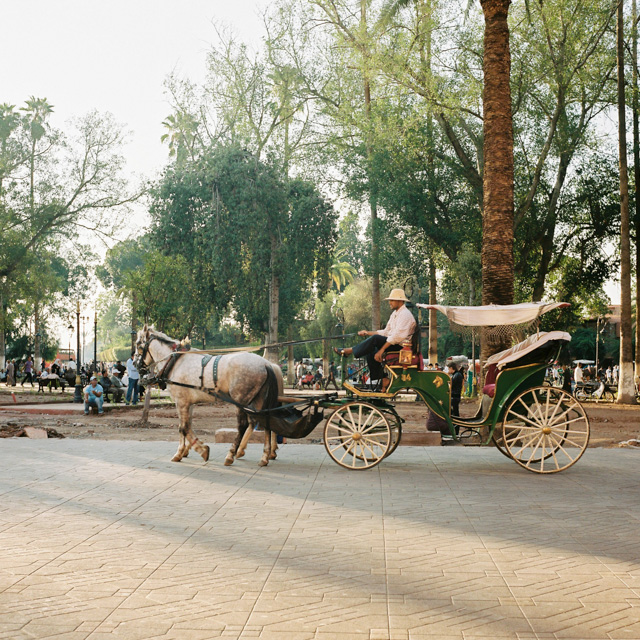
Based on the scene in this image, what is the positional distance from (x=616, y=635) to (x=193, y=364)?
26.6ft

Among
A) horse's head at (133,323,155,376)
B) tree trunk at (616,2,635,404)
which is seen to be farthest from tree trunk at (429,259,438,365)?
horse's head at (133,323,155,376)

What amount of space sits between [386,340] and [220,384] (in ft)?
8.04

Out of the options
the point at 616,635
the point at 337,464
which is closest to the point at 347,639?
the point at 616,635

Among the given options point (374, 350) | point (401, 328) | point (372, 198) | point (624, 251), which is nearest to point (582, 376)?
point (624, 251)

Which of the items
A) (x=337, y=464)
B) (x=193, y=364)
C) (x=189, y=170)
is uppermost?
(x=189, y=170)

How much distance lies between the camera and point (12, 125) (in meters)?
38.0

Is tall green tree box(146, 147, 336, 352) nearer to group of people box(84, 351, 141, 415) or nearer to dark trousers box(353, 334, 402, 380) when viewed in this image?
group of people box(84, 351, 141, 415)

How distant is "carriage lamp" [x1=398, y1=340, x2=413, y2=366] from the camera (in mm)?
10570

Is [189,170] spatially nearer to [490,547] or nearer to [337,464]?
[337,464]

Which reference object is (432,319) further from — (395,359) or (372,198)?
(395,359)

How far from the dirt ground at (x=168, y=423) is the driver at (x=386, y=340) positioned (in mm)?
4477

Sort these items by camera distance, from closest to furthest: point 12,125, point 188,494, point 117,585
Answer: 1. point 117,585
2. point 188,494
3. point 12,125

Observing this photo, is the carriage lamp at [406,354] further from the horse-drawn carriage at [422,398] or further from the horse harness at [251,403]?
the horse harness at [251,403]

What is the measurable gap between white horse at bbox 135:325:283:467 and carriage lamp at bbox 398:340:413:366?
1.82 meters
